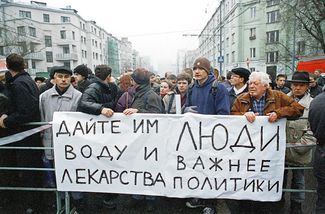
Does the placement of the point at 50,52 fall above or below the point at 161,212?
above

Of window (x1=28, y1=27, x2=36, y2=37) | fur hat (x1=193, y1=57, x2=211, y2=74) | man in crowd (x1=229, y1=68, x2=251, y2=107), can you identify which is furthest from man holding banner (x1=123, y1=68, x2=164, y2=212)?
window (x1=28, y1=27, x2=36, y2=37)

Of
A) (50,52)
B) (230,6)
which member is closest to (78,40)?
(50,52)

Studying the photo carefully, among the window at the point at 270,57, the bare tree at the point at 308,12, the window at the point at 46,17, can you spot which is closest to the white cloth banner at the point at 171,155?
the bare tree at the point at 308,12

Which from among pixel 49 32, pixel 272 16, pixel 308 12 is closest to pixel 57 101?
pixel 308 12

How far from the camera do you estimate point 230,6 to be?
4525cm

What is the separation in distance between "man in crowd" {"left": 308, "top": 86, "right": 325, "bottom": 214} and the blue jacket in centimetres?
95

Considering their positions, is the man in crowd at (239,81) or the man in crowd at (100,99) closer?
the man in crowd at (100,99)

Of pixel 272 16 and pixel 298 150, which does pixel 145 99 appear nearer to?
pixel 298 150

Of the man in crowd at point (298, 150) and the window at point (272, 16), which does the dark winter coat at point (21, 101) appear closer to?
the man in crowd at point (298, 150)

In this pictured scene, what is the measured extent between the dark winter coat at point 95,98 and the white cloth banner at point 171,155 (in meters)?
0.10

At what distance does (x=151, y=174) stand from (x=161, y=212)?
746 mm

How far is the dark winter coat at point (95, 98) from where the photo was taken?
3186 mm

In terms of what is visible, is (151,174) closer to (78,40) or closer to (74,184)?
(74,184)

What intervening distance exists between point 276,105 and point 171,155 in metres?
1.41
